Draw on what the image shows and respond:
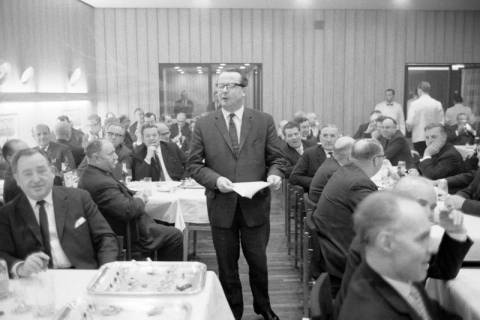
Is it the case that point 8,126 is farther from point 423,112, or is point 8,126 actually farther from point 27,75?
point 423,112

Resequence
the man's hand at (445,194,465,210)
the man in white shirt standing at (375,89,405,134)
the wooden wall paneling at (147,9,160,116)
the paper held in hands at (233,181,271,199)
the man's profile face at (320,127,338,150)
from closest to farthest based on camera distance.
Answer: the paper held in hands at (233,181,271,199), the man's hand at (445,194,465,210), the man's profile face at (320,127,338,150), the man in white shirt standing at (375,89,405,134), the wooden wall paneling at (147,9,160,116)

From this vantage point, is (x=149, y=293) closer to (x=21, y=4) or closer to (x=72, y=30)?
(x=21, y=4)

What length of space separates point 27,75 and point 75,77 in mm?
1988

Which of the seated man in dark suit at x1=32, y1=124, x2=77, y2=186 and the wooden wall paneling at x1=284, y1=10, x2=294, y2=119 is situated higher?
the wooden wall paneling at x1=284, y1=10, x2=294, y2=119

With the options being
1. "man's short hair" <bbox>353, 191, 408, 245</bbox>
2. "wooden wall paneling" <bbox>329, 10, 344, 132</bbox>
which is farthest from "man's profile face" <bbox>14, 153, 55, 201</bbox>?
"wooden wall paneling" <bbox>329, 10, 344, 132</bbox>

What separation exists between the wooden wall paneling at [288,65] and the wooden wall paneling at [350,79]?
1083 mm

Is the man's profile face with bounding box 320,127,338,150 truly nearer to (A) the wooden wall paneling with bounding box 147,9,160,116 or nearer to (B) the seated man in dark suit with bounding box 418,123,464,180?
(B) the seated man in dark suit with bounding box 418,123,464,180

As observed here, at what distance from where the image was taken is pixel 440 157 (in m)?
5.32

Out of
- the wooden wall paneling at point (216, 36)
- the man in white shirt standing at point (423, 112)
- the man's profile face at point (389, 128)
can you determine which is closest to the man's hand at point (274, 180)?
the man's profile face at point (389, 128)

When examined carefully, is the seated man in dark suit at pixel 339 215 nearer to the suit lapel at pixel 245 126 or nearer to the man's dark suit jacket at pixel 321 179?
the suit lapel at pixel 245 126

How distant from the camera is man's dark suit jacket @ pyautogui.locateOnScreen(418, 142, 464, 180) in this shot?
17.2 ft

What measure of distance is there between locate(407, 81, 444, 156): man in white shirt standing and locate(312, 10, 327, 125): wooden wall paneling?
2.20 metres

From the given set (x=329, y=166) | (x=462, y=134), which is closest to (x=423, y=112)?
(x=462, y=134)

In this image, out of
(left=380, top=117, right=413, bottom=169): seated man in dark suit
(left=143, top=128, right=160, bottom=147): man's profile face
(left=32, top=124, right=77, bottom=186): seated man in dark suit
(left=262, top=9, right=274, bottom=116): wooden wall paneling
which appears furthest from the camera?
(left=262, top=9, right=274, bottom=116): wooden wall paneling
